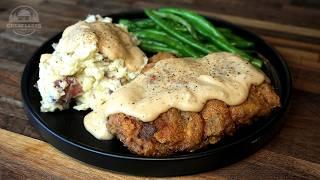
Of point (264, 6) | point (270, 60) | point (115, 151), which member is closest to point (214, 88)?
point (115, 151)

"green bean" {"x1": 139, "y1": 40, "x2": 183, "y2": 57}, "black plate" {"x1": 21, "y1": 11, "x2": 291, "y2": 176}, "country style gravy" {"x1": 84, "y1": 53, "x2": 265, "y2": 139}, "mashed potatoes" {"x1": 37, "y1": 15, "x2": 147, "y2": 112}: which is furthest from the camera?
"green bean" {"x1": 139, "y1": 40, "x2": 183, "y2": 57}

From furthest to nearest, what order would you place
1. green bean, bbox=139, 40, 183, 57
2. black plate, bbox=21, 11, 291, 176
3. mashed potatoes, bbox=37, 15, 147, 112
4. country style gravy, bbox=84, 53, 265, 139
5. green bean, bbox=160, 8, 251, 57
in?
1. green bean, bbox=139, 40, 183, 57
2. green bean, bbox=160, 8, 251, 57
3. mashed potatoes, bbox=37, 15, 147, 112
4. country style gravy, bbox=84, 53, 265, 139
5. black plate, bbox=21, 11, 291, 176

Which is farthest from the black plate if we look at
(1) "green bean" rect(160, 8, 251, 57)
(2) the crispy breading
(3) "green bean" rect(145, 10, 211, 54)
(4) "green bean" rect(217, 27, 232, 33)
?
(4) "green bean" rect(217, 27, 232, 33)

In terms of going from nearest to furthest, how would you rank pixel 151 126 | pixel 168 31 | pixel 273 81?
1. pixel 151 126
2. pixel 273 81
3. pixel 168 31

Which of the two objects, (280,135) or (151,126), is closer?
(151,126)

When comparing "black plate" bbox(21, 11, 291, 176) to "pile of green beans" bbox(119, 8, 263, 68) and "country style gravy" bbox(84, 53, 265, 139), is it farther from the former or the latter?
"pile of green beans" bbox(119, 8, 263, 68)

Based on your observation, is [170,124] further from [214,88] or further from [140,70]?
[140,70]

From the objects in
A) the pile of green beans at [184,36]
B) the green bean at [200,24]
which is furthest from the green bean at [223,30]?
the green bean at [200,24]

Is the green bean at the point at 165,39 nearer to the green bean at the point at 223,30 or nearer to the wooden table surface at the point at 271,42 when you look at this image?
the green bean at the point at 223,30
